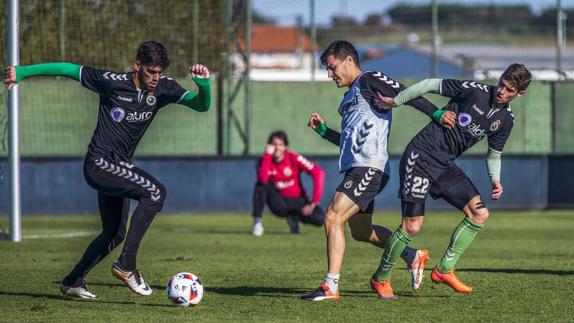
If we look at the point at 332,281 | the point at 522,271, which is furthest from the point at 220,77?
the point at 332,281

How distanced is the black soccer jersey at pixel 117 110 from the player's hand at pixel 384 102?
182 cm

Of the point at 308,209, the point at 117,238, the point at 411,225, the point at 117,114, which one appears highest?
the point at 117,114

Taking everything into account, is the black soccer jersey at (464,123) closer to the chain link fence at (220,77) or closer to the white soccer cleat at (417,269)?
the white soccer cleat at (417,269)

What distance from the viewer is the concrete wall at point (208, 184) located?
22.4 metres

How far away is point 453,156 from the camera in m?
9.73

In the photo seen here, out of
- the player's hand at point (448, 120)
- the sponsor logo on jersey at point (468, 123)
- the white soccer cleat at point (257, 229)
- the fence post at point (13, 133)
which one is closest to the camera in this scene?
the player's hand at point (448, 120)

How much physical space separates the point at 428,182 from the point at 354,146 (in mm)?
732

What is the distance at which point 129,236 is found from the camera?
30.8 feet

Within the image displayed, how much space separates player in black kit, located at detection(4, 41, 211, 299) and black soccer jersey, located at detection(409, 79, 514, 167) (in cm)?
194

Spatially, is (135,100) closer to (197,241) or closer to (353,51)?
(353,51)

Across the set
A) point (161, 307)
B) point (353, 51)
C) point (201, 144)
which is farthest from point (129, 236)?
point (201, 144)

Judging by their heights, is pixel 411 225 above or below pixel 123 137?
below

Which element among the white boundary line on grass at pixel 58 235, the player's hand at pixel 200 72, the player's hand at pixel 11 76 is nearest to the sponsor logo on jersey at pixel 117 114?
the player's hand at pixel 200 72

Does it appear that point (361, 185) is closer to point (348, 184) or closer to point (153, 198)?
point (348, 184)
